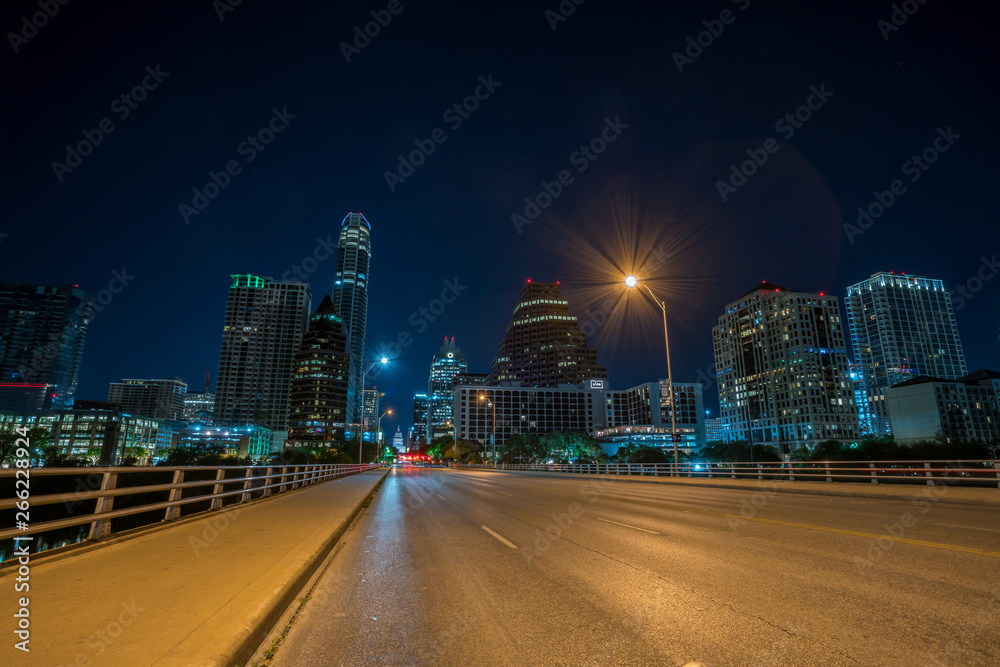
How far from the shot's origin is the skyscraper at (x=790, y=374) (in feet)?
520

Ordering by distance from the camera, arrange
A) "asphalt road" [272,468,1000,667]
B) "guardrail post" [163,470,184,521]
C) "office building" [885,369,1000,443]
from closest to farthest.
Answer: "asphalt road" [272,468,1000,667] < "guardrail post" [163,470,184,521] < "office building" [885,369,1000,443]

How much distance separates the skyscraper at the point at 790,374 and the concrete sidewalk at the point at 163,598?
572ft

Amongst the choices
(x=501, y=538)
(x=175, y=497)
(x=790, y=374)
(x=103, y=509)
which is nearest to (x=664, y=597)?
(x=501, y=538)

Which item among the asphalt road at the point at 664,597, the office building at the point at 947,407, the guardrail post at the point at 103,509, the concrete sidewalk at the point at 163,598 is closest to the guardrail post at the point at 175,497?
the concrete sidewalk at the point at 163,598

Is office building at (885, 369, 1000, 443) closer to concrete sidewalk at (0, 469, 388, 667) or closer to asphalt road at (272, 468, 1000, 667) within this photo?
asphalt road at (272, 468, 1000, 667)

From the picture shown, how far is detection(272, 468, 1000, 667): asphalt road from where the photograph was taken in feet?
13.6

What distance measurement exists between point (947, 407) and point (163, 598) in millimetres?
157479

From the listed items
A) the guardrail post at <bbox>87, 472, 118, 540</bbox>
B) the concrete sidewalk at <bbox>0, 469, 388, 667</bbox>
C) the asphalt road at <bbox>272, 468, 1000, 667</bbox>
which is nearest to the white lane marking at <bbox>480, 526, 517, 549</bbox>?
the asphalt road at <bbox>272, 468, 1000, 667</bbox>

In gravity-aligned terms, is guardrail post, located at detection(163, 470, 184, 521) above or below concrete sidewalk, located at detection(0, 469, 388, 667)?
above

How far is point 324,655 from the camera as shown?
4.23 metres

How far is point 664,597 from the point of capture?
5.62 m

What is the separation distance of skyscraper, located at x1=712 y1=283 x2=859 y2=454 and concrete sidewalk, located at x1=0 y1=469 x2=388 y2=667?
174488mm

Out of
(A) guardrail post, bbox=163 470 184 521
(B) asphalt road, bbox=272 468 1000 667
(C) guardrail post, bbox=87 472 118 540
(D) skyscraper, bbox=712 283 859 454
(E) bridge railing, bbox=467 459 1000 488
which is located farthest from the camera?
(D) skyscraper, bbox=712 283 859 454

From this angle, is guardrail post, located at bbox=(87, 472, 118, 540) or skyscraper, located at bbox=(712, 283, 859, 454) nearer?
guardrail post, located at bbox=(87, 472, 118, 540)
